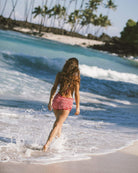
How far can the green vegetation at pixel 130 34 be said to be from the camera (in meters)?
87.6

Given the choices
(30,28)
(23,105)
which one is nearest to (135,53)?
(30,28)

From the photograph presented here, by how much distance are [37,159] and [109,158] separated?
1113 mm

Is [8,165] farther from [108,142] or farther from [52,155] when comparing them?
[108,142]

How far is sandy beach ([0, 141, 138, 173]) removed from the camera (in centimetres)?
353

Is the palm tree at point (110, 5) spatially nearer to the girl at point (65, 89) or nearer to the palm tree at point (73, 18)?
the palm tree at point (73, 18)

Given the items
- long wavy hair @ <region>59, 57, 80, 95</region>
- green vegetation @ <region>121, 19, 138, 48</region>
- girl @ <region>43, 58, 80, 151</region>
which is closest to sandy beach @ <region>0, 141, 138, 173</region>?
girl @ <region>43, 58, 80, 151</region>

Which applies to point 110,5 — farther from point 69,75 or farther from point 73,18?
point 69,75

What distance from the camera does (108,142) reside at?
17.8 feet

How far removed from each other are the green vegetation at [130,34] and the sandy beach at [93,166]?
3341 inches

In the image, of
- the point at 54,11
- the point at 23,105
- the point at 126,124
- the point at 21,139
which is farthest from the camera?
the point at 54,11

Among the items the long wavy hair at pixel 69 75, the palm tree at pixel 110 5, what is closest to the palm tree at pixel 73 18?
the palm tree at pixel 110 5

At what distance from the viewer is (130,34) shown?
90.9m

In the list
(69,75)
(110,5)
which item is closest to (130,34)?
(110,5)

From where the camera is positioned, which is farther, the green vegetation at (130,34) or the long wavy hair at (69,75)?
the green vegetation at (130,34)
